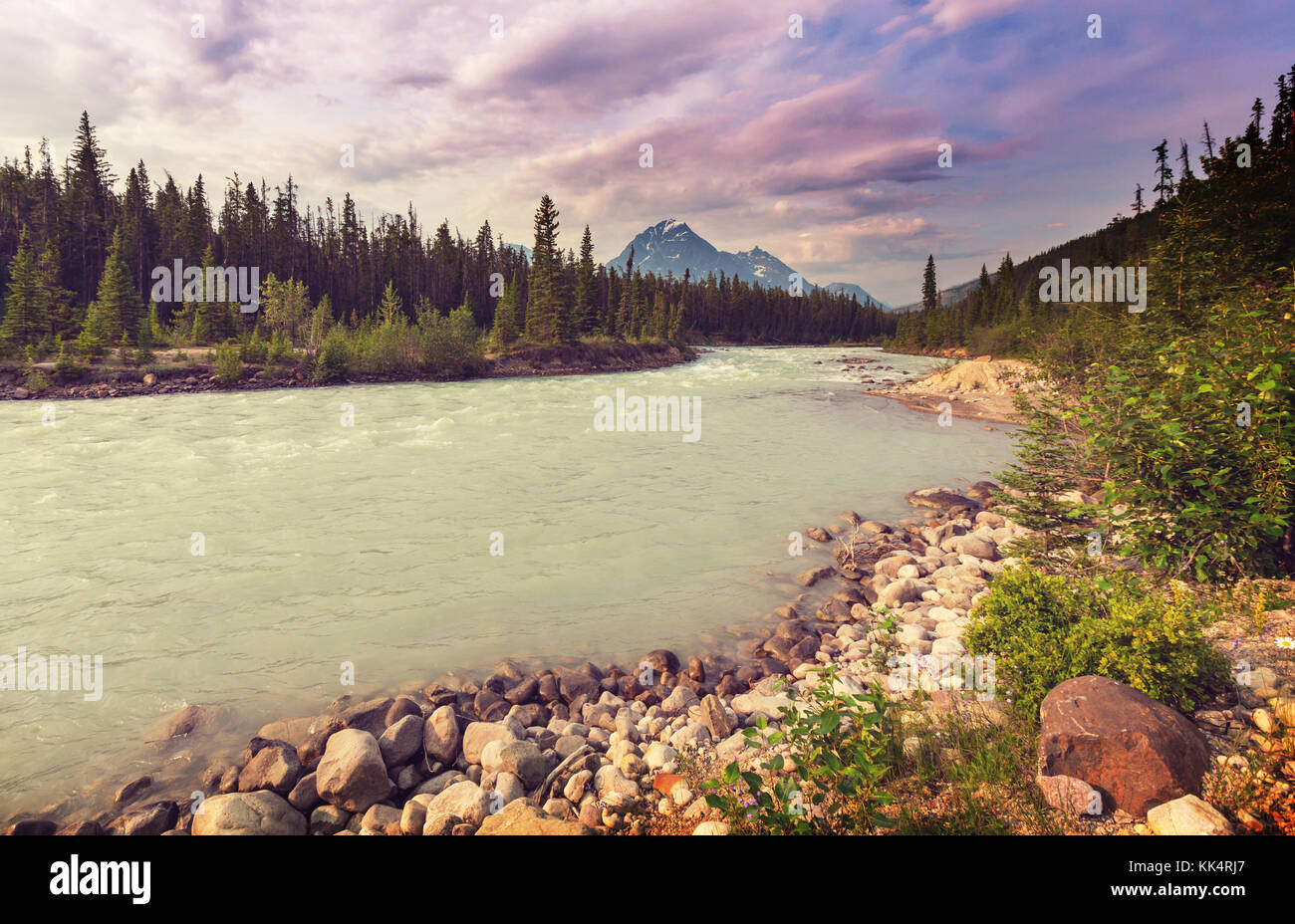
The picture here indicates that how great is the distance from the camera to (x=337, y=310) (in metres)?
92.2

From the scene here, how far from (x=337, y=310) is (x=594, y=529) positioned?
3724 inches

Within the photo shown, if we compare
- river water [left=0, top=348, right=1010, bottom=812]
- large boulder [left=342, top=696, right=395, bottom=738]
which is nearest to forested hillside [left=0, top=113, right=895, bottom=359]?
river water [left=0, top=348, right=1010, bottom=812]

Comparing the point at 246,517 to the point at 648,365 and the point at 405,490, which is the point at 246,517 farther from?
the point at 648,365

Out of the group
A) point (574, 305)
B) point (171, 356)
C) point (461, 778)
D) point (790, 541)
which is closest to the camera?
point (461, 778)

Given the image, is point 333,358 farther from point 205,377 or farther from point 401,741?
point 401,741

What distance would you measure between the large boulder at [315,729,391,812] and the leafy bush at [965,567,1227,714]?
664cm

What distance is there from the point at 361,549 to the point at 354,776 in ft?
28.6

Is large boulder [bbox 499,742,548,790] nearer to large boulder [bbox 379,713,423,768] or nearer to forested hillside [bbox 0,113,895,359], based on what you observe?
large boulder [bbox 379,713,423,768]

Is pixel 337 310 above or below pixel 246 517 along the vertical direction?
above

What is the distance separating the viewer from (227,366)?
145 ft

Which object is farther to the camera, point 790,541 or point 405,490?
point 405,490

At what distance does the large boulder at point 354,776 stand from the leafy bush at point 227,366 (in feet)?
159

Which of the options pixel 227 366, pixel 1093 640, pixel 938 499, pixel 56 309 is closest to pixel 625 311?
pixel 227 366
